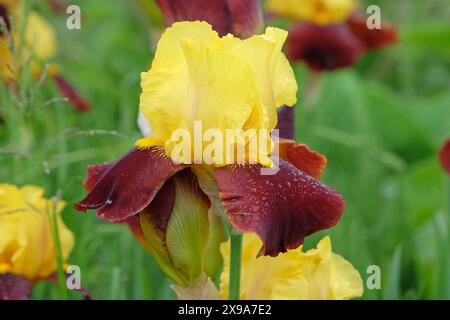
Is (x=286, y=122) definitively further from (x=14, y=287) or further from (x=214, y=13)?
(x=14, y=287)

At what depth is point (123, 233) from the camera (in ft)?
4.34

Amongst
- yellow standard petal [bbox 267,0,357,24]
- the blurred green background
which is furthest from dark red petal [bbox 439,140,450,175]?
yellow standard petal [bbox 267,0,357,24]

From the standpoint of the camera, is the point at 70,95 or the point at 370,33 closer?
the point at 70,95

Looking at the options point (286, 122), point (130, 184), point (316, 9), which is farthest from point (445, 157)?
point (316, 9)

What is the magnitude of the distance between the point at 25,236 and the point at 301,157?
13.1 inches

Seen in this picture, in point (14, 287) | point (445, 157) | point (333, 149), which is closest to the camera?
point (14, 287)

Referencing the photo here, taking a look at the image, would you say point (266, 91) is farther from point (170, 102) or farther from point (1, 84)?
point (1, 84)

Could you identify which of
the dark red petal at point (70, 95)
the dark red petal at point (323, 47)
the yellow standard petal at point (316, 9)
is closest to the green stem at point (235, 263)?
the dark red petal at point (70, 95)

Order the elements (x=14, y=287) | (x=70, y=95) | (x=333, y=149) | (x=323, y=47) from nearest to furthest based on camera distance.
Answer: (x=14, y=287) < (x=70, y=95) < (x=323, y=47) < (x=333, y=149)

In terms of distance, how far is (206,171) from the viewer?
0.70 metres

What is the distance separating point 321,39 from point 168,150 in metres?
1.33

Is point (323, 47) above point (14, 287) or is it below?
above

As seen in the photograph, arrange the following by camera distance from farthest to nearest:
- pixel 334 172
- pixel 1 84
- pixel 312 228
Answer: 1. pixel 334 172
2. pixel 1 84
3. pixel 312 228
